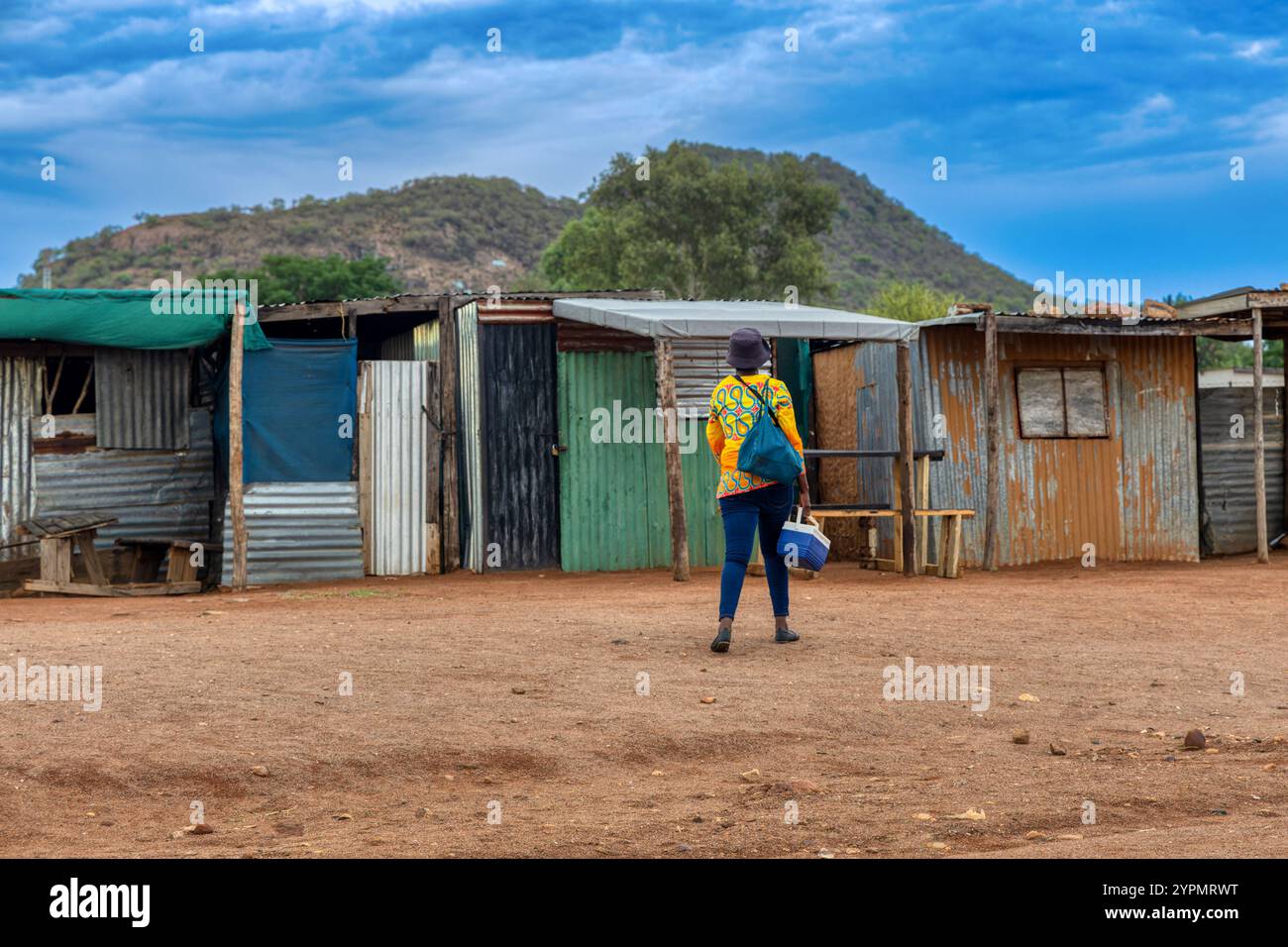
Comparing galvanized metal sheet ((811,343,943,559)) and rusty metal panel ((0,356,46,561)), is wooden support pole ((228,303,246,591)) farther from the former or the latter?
galvanized metal sheet ((811,343,943,559))

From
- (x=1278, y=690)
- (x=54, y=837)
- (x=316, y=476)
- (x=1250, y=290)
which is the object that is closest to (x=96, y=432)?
(x=316, y=476)

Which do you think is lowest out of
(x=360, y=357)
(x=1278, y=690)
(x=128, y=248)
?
(x=1278, y=690)

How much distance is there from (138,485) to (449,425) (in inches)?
134

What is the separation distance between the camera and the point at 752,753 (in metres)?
6.32

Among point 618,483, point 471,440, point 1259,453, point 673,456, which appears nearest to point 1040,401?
point 1259,453

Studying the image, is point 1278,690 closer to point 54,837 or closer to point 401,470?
point 54,837

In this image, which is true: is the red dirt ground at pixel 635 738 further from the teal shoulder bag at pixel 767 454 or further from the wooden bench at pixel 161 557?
the wooden bench at pixel 161 557

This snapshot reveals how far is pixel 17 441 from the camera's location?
14.4 meters

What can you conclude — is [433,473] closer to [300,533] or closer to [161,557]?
[300,533]

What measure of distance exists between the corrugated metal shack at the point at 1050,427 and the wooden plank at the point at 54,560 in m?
9.01

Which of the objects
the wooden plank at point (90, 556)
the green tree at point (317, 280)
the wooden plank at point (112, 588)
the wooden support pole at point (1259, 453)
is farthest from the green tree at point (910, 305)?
the wooden plank at point (90, 556)

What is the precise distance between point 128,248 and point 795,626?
65.6 metres

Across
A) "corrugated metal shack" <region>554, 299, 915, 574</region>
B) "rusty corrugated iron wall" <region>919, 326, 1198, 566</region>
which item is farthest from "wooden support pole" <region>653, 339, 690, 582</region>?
"rusty corrugated iron wall" <region>919, 326, 1198, 566</region>

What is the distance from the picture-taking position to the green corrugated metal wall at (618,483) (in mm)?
15500
